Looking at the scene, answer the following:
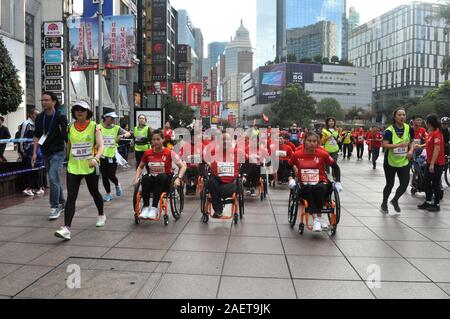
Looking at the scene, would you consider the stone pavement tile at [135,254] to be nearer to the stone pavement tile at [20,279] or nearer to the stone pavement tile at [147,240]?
the stone pavement tile at [147,240]

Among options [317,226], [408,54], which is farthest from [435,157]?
[408,54]

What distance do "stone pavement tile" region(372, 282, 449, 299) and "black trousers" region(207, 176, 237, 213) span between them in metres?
3.11

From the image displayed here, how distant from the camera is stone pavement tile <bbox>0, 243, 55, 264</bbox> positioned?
4859 millimetres

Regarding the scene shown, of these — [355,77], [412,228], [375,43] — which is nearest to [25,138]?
[412,228]

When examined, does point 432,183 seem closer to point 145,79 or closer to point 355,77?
point 145,79

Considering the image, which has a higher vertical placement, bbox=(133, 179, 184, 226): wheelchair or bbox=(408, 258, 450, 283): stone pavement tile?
bbox=(133, 179, 184, 226): wheelchair

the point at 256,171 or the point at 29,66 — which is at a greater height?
the point at 29,66

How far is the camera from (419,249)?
18.1 ft

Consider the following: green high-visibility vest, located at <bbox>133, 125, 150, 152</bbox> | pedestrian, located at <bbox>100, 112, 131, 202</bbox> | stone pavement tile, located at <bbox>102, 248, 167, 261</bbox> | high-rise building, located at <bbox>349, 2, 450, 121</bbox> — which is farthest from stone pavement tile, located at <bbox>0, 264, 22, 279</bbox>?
high-rise building, located at <bbox>349, 2, 450, 121</bbox>

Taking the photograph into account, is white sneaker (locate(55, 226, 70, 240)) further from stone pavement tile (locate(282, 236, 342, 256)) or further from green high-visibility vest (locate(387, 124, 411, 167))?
green high-visibility vest (locate(387, 124, 411, 167))

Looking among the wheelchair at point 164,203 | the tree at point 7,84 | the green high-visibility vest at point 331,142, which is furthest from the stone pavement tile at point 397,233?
the tree at point 7,84

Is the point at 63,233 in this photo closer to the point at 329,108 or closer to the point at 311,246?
the point at 311,246

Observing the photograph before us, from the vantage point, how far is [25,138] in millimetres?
9367
